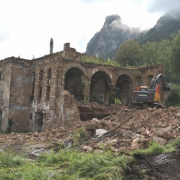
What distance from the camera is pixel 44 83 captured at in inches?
1062

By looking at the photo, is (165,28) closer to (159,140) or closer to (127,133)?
(127,133)

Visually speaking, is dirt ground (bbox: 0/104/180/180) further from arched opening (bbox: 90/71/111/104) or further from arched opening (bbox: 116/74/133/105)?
arched opening (bbox: 90/71/111/104)

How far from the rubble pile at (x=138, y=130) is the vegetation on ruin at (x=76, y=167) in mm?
842

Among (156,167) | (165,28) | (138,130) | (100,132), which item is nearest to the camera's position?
(156,167)

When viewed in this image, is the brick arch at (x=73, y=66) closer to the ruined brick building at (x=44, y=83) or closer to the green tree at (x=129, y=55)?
the ruined brick building at (x=44, y=83)

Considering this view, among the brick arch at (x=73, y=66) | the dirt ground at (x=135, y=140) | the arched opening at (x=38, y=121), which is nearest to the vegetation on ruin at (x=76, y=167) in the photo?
the dirt ground at (x=135, y=140)

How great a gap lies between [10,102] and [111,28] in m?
85.8

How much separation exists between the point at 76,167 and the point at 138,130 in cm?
536

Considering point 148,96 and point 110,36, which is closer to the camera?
point 148,96

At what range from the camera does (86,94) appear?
26.7m

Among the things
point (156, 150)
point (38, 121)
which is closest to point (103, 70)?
point (38, 121)

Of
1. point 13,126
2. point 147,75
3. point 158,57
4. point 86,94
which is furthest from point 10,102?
point 158,57

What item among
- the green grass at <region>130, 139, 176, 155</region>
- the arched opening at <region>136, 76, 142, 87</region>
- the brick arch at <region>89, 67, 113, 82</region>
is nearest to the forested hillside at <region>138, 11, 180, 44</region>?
the arched opening at <region>136, 76, 142, 87</region>

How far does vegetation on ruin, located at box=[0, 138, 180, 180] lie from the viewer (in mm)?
7141
